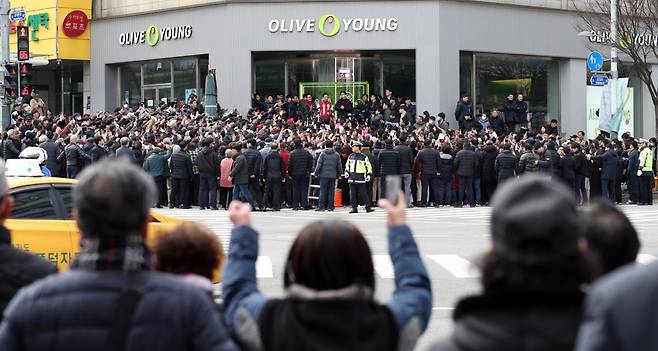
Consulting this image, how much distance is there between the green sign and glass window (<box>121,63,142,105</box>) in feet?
12.1

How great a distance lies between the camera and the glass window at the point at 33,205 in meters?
12.1

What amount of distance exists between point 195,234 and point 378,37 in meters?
39.5

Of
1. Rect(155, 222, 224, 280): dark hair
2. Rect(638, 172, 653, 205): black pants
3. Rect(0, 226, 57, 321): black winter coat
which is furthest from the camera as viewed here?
Rect(638, 172, 653, 205): black pants

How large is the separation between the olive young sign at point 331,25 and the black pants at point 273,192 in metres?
14.1

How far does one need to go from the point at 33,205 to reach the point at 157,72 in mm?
37208

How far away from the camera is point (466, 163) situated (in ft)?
106

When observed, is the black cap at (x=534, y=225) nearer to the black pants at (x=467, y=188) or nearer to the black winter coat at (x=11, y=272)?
the black winter coat at (x=11, y=272)

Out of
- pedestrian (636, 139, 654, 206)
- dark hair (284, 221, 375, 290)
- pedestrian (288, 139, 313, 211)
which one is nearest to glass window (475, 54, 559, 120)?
pedestrian (636, 139, 654, 206)

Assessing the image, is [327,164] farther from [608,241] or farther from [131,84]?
[608,241]

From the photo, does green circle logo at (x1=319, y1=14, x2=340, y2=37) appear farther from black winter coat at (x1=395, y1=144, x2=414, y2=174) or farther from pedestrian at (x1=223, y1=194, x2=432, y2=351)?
pedestrian at (x1=223, y1=194, x2=432, y2=351)

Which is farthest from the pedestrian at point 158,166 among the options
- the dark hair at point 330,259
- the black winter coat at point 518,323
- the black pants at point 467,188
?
the black winter coat at point 518,323

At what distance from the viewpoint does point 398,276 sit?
15.9 ft

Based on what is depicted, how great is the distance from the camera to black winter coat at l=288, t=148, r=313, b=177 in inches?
1222

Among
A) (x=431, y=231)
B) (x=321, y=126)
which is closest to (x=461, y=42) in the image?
(x=321, y=126)
